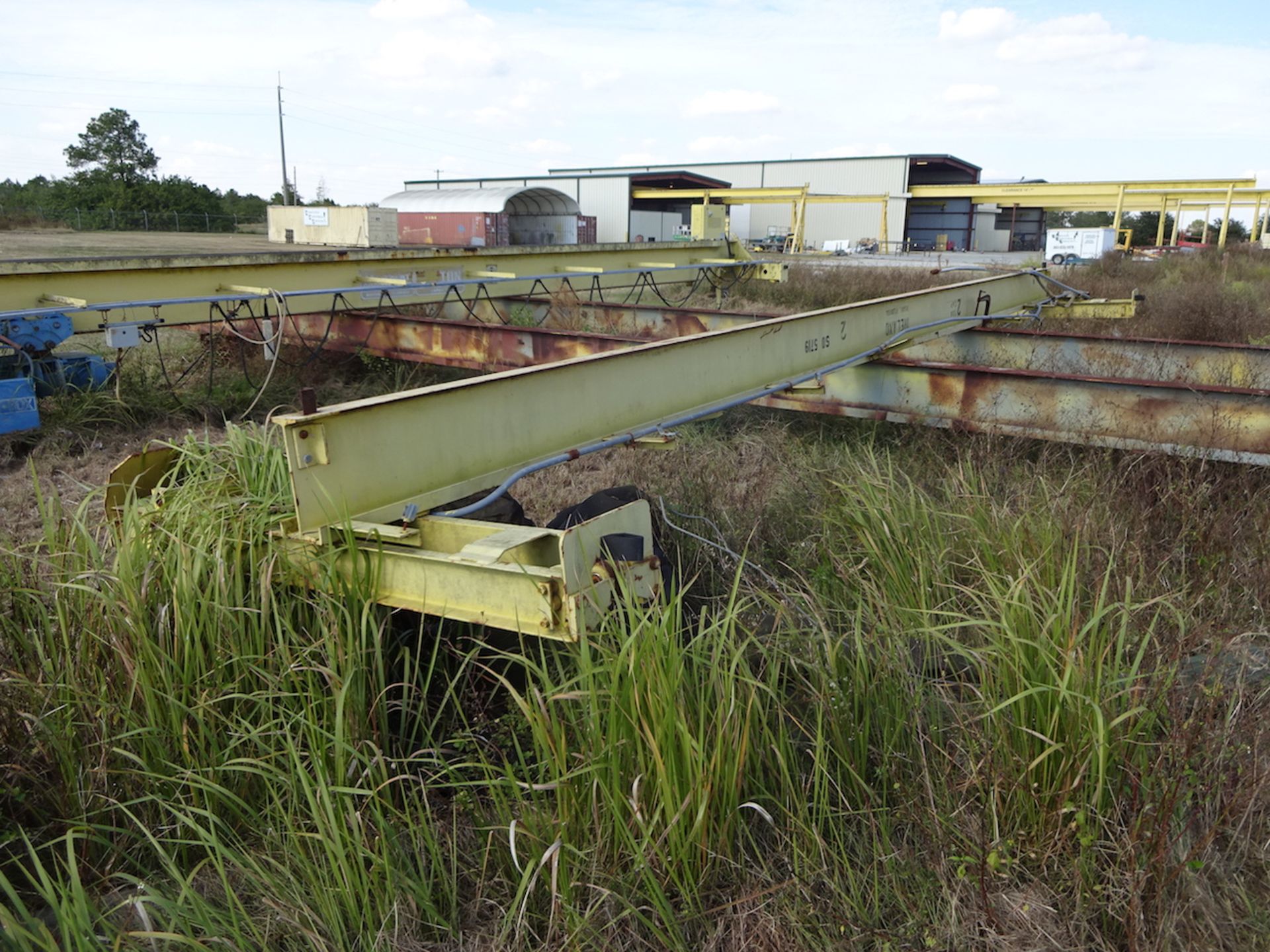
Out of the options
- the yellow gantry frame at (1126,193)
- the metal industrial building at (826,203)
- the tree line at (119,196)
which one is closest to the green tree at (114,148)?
the tree line at (119,196)

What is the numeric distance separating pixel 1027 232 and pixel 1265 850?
160 ft

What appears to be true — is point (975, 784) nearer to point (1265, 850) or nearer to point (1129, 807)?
point (1129, 807)

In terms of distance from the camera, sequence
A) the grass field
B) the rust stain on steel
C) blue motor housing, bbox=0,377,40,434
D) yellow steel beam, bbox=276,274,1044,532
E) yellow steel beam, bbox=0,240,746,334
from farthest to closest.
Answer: the rust stain on steel → yellow steel beam, bbox=0,240,746,334 → blue motor housing, bbox=0,377,40,434 → yellow steel beam, bbox=276,274,1044,532 → the grass field

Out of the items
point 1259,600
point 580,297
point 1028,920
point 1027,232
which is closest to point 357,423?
point 1028,920

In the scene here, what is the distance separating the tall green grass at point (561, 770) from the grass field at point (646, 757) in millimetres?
11

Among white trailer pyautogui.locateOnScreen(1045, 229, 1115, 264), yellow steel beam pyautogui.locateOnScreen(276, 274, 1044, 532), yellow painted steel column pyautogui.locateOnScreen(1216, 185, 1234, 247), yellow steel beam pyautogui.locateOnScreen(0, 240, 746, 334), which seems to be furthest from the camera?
white trailer pyautogui.locateOnScreen(1045, 229, 1115, 264)

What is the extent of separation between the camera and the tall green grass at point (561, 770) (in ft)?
5.61

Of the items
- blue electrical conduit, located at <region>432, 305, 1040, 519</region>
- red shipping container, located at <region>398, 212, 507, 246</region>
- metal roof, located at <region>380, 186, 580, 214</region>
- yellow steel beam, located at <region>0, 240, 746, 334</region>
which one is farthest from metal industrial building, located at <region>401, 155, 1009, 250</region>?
blue electrical conduit, located at <region>432, 305, 1040, 519</region>

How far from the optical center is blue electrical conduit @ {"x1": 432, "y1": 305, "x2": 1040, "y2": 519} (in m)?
2.73

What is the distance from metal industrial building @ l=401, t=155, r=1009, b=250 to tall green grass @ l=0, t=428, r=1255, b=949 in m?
33.4

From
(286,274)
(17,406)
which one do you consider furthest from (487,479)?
(286,274)

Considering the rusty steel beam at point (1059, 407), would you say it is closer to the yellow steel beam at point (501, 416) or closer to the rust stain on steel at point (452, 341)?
the yellow steel beam at point (501, 416)

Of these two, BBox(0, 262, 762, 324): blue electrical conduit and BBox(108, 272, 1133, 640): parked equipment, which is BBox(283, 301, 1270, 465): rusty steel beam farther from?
BBox(108, 272, 1133, 640): parked equipment

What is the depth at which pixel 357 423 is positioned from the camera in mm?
2426
